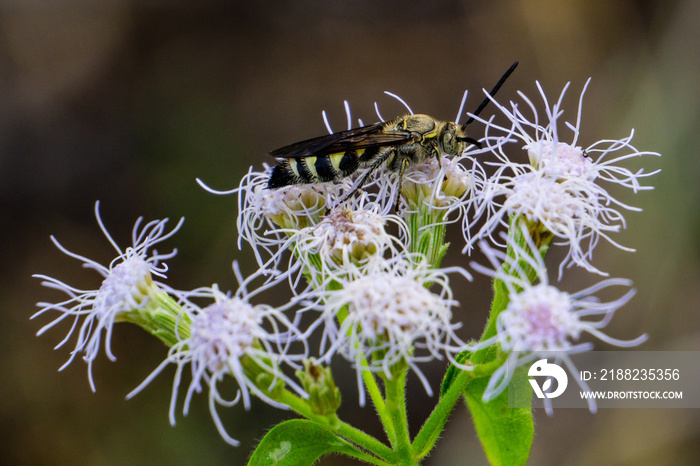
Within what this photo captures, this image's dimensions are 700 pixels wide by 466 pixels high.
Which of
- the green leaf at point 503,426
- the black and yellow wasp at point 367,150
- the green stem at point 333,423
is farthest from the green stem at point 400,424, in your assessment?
the black and yellow wasp at point 367,150

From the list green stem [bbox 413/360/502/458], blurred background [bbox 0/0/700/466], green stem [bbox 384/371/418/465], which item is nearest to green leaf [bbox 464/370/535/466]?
green stem [bbox 413/360/502/458]

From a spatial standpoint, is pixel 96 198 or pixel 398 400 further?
pixel 96 198

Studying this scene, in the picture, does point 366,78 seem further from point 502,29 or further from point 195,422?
point 195,422

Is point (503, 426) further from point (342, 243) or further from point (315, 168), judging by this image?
point (315, 168)

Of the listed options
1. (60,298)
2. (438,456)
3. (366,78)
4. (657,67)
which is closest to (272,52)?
(366,78)

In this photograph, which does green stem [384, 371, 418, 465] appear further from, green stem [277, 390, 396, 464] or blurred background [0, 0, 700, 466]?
blurred background [0, 0, 700, 466]

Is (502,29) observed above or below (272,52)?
below
